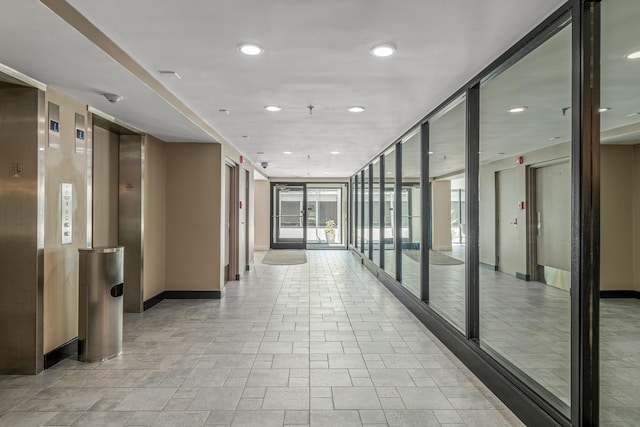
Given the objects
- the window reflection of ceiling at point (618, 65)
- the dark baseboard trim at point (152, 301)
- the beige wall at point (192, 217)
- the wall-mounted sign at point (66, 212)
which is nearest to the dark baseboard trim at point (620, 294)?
the window reflection of ceiling at point (618, 65)

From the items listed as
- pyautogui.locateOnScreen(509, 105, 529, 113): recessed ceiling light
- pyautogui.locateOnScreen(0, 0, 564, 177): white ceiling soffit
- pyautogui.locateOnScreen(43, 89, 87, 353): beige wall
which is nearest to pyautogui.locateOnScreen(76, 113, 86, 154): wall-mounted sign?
pyautogui.locateOnScreen(43, 89, 87, 353): beige wall

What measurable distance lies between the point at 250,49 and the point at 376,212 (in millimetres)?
6511

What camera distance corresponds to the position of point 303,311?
5566 mm

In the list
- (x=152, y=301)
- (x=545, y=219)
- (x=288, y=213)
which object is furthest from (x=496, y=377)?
(x=288, y=213)

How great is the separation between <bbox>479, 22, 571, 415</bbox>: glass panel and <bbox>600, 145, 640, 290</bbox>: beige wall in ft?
0.72

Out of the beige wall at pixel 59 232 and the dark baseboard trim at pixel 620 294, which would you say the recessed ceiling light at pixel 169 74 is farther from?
the dark baseboard trim at pixel 620 294

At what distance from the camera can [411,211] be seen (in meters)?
6.35

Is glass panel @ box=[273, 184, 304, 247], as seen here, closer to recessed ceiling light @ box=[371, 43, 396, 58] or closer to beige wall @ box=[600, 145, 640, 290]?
recessed ceiling light @ box=[371, 43, 396, 58]

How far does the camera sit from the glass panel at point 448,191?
4.57 meters

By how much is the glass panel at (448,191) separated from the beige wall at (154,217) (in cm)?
399

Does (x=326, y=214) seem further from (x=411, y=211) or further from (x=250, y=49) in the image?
(x=250, y=49)

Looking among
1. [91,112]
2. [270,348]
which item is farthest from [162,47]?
[270,348]

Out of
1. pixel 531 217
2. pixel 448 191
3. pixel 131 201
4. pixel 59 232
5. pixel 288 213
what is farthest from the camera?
pixel 288 213

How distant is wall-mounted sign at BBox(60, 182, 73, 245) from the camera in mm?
3666
